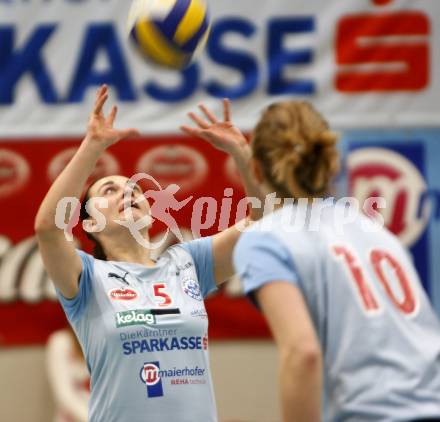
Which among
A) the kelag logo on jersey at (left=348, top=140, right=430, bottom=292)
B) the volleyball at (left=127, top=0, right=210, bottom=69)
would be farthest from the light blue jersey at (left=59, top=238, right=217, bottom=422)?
the kelag logo on jersey at (left=348, top=140, right=430, bottom=292)

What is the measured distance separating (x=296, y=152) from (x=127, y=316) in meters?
1.18

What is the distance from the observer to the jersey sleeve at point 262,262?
1935mm

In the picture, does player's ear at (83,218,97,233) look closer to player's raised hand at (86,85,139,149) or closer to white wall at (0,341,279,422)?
player's raised hand at (86,85,139,149)

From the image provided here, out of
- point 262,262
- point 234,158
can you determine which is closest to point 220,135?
point 234,158

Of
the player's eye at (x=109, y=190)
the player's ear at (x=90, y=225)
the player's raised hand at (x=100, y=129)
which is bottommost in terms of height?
the player's ear at (x=90, y=225)

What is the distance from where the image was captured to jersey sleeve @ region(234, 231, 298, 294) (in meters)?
1.93

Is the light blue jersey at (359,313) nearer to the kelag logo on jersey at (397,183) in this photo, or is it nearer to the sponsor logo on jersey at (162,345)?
the sponsor logo on jersey at (162,345)

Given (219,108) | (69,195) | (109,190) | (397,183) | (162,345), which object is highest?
(69,195)

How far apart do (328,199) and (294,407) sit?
1.65 ft

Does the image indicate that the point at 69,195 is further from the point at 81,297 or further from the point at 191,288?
the point at 191,288

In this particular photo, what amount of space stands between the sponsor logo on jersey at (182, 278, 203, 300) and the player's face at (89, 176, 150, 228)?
0.27m

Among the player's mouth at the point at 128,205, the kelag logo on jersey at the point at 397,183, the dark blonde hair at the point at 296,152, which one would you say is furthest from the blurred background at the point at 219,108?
the dark blonde hair at the point at 296,152

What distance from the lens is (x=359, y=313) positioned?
1.92 m

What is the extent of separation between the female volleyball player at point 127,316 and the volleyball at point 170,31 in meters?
0.65
